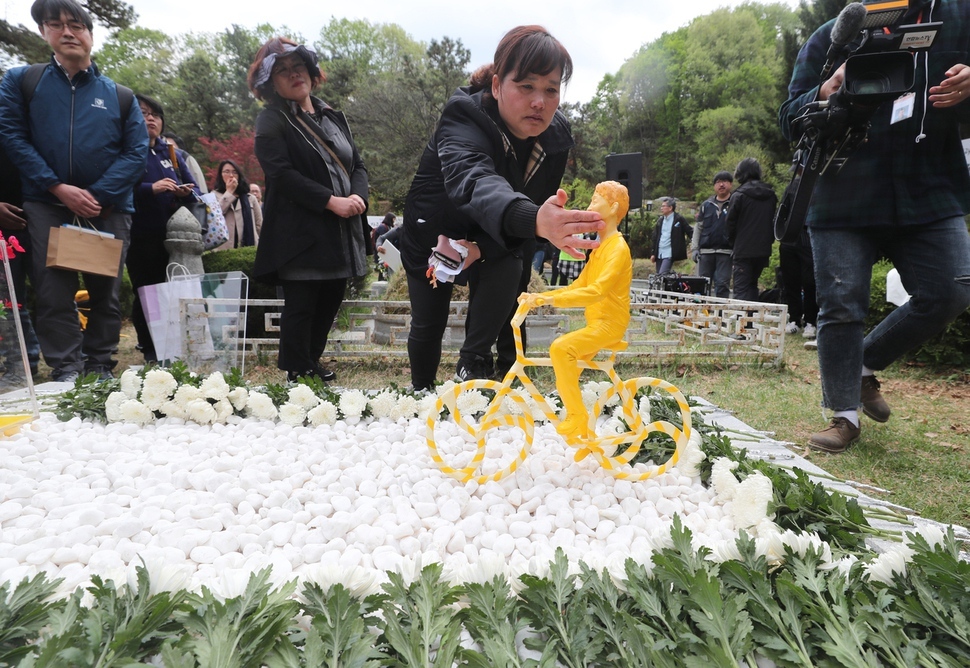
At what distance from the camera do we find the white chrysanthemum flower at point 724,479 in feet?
5.55

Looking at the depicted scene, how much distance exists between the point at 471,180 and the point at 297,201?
1594 mm

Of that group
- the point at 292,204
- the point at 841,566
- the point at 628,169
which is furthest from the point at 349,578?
the point at 628,169

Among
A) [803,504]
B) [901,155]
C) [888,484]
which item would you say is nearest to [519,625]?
[803,504]

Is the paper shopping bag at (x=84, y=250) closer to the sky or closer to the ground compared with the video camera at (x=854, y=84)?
closer to the ground

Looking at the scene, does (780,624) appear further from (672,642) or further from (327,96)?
(327,96)

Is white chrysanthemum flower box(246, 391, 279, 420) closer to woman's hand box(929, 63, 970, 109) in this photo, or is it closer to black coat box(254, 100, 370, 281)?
black coat box(254, 100, 370, 281)

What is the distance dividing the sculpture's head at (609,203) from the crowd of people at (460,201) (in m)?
0.02

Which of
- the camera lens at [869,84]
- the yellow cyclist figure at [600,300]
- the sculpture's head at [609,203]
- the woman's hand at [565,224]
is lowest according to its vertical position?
the yellow cyclist figure at [600,300]

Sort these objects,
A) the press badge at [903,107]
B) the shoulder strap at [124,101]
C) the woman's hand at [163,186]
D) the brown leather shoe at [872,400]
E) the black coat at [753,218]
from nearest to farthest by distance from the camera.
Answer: the press badge at [903,107] → the brown leather shoe at [872,400] → the shoulder strap at [124,101] → the woman's hand at [163,186] → the black coat at [753,218]

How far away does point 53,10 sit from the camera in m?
3.16

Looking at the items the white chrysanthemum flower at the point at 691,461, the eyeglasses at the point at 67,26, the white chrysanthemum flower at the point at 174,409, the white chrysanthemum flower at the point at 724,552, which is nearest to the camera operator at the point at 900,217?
the white chrysanthemum flower at the point at 691,461

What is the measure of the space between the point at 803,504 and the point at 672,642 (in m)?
0.71

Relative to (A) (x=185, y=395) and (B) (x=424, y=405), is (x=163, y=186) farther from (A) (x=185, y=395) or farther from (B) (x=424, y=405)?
(B) (x=424, y=405)

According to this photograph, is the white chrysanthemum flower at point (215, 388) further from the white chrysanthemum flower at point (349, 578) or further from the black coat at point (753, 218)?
the black coat at point (753, 218)
